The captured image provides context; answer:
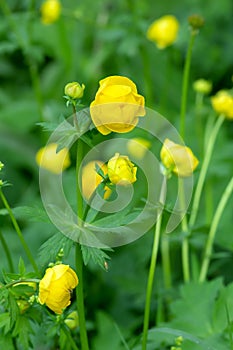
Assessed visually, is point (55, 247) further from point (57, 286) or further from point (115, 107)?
point (115, 107)

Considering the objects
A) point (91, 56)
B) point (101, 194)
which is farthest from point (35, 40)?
point (101, 194)

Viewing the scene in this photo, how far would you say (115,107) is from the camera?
109 centimetres

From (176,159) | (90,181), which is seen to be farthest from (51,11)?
(90,181)

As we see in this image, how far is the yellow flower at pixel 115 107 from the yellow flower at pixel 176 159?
11.5 inches

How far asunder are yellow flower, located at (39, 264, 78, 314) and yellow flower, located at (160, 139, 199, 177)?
1.16 feet

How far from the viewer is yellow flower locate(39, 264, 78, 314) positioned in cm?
113

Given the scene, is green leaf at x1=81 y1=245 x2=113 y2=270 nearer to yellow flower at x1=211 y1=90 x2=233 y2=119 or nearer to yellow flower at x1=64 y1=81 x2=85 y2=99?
yellow flower at x1=64 y1=81 x2=85 y2=99

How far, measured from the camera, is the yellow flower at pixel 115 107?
1089 millimetres

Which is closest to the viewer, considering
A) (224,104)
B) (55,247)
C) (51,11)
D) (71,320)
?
(55,247)

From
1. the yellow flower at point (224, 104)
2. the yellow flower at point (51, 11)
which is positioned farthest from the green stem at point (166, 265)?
the yellow flower at point (51, 11)

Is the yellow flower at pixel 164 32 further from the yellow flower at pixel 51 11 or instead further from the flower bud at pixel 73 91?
the flower bud at pixel 73 91

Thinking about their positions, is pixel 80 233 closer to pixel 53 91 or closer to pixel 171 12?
pixel 53 91

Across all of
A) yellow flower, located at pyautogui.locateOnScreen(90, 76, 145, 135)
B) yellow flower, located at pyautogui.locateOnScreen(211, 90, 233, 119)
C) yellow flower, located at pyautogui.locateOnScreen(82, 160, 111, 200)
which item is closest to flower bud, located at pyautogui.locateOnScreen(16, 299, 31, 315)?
yellow flower, located at pyautogui.locateOnScreen(82, 160, 111, 200)

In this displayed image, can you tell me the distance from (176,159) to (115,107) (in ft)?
1.11
